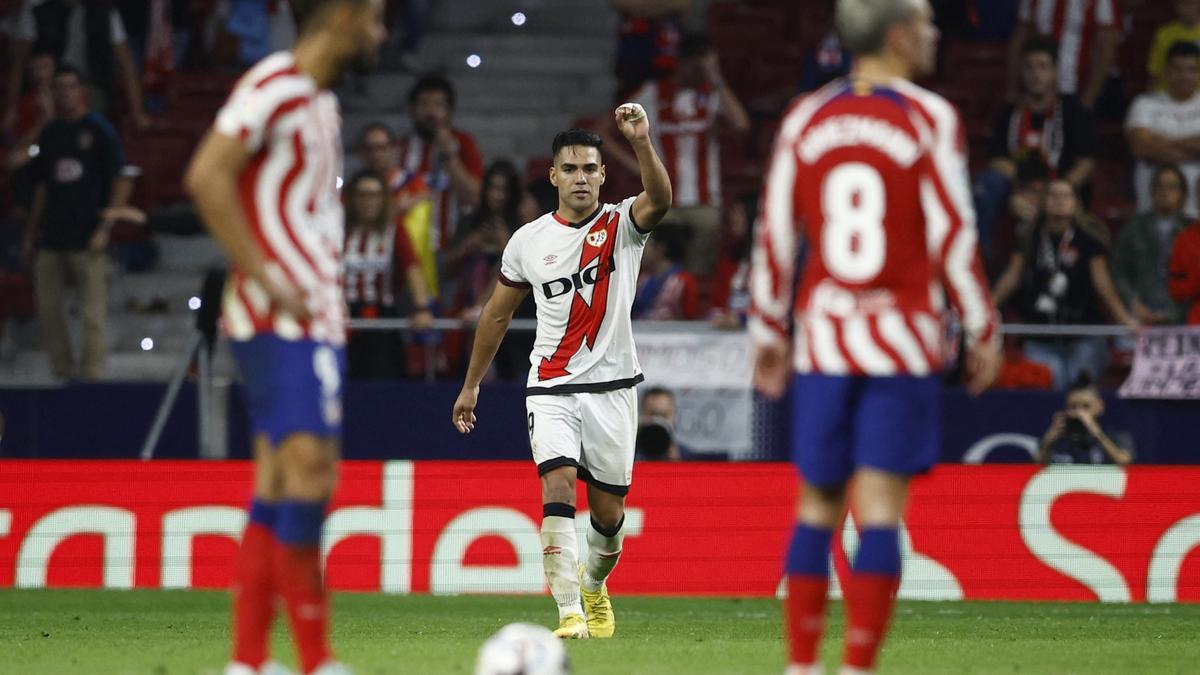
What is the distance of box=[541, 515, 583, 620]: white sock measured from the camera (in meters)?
8.82

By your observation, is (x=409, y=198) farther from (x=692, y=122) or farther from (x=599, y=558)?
(x=599, y=558)

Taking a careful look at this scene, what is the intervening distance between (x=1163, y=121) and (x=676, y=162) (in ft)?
12.5

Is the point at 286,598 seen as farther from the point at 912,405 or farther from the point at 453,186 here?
the point at 453,186

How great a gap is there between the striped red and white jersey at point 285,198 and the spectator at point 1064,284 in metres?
9.02

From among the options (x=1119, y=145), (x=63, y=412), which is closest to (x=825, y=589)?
(x=63, y=412)

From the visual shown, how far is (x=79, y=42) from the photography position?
17.5 meters

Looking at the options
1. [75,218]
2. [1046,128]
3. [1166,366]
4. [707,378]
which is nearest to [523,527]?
[707,378]

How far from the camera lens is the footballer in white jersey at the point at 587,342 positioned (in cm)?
904

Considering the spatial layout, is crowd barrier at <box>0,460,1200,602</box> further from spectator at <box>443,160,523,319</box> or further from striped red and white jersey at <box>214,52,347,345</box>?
striped red and white jersey at <box>214,52,347,345</box>

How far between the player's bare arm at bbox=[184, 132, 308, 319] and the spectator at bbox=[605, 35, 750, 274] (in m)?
9.71

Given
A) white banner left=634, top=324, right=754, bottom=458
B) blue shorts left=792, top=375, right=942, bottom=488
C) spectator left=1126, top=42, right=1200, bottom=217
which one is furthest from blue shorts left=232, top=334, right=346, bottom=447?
spectator left=1126, top=42, right=1200, bottom=217

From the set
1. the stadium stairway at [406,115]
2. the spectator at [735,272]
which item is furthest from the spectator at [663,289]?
the stadium stairway at [406,115]

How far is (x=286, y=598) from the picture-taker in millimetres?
5672

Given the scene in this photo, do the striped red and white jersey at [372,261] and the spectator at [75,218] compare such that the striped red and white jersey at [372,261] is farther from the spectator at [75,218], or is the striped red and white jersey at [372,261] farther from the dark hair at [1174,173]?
the dark hair at [1174,173]
